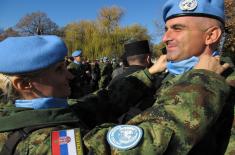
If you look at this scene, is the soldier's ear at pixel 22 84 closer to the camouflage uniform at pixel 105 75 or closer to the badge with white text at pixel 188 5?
the badge with white text at pixel 188 5

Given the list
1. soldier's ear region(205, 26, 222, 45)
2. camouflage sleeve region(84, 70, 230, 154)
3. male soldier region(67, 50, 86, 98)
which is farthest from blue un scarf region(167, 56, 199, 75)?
male soldier region(67, 50, 86, 98)

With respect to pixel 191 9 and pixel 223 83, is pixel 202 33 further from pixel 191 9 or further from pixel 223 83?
pixel 223 83

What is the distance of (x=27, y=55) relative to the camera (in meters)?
1.89

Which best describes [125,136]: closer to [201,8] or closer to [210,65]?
[210,65]

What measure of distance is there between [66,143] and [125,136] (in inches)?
12.7

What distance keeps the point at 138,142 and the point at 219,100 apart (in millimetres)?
398

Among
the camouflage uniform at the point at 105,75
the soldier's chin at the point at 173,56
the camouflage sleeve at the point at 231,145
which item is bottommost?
the camouflage uniform at the point at 105,75

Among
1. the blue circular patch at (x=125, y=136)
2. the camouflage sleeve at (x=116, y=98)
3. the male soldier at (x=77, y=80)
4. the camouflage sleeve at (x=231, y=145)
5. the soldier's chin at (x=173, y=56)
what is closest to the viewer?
the blue circular patch at (x=125, y=136)

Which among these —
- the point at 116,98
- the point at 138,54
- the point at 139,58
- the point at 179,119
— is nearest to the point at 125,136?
the point at 179,119

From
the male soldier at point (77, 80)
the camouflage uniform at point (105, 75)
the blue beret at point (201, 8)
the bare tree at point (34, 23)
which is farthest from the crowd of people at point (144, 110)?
the bare tree at point (34, 23)

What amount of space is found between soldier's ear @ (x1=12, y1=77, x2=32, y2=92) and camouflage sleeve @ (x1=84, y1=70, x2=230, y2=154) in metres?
0.58

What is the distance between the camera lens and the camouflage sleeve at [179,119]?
1.48m

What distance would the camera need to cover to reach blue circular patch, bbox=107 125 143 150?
4.80ft

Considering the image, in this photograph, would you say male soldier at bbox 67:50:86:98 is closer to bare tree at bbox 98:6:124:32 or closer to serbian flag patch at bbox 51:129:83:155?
serbian flag patch at bbox 51:129:83:155
